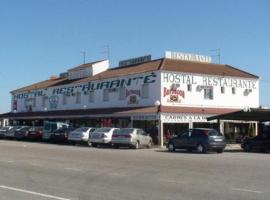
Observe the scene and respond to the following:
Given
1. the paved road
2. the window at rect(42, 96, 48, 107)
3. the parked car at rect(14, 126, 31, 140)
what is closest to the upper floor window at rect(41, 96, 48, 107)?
the window at rect(42, 96, 48, 107)

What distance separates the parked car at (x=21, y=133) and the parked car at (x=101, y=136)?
45.7 feet

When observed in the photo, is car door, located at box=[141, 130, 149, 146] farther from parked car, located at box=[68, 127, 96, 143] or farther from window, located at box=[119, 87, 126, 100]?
window, located at box=[119, 87, 126, 100]

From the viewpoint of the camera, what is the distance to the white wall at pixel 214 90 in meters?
50.8

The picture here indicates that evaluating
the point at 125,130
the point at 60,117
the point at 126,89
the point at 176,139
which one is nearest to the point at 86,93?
the point at 60,117

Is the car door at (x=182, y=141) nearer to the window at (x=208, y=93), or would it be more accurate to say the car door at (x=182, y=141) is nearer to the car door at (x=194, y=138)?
the car door at (x=194, y=138)

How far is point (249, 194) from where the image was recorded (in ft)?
44.6

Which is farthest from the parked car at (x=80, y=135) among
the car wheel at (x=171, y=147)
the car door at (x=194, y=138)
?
the car door at (x=194, y=138)

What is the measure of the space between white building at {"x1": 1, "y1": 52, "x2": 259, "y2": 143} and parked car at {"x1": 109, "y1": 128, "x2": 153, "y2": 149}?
16.4ft

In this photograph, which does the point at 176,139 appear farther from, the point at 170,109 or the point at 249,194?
the point at 249,194

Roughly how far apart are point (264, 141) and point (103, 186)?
2564 centimetres

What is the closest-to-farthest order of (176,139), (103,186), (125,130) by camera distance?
(103,186)
(176,139)
(125,130)

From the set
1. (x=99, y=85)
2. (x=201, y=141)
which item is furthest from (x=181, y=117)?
(x=99, y=85)

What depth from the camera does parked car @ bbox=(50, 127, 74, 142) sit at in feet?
162

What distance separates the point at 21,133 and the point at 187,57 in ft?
62.5
